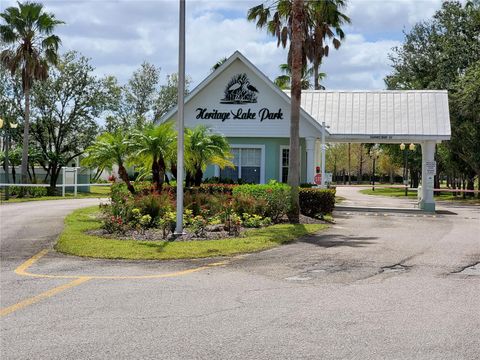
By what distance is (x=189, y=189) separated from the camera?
67.9 ft

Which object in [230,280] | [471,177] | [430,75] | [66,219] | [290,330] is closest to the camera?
[290,330]

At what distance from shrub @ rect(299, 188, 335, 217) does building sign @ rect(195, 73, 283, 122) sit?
6992 millimetres

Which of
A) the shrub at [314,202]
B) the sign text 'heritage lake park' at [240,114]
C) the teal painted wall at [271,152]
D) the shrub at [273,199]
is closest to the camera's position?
the shrub at [273,199]

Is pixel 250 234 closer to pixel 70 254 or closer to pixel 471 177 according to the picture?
pixel 70 254

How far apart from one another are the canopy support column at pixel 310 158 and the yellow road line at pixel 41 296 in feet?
57.3

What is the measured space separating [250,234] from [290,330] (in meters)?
8.72

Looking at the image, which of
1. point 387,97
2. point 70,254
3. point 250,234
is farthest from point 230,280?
point 387,97

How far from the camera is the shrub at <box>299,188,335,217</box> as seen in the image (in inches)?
808

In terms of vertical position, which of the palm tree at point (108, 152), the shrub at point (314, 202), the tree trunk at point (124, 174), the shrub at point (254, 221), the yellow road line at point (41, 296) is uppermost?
the palm tree at point (108, 152)

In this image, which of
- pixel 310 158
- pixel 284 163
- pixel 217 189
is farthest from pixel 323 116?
pixel 217 189

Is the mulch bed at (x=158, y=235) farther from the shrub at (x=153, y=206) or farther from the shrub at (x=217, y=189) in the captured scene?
the shrub at (x=217, y=189)

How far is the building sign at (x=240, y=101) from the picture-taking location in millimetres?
26875

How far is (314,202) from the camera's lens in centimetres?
2058

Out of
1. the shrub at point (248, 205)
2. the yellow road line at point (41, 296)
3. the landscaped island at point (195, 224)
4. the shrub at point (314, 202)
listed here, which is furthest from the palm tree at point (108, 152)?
the yellow road line at point (41, 296)
